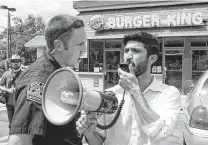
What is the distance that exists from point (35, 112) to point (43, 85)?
15 centimetres

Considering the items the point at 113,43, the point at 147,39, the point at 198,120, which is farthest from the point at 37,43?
the point at 147,39

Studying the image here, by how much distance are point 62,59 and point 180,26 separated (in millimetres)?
12585

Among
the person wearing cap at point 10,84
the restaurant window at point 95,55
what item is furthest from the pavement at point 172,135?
the restaurant window at point 95,55

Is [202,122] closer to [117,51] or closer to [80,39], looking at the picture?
[80,39]

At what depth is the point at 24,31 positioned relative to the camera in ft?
154

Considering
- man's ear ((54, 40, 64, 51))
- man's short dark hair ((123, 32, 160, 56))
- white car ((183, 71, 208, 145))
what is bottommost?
white car ((183, 71, 208, 145))

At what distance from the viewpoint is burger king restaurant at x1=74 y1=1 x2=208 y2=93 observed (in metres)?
13.6

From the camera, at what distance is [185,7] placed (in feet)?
45.1

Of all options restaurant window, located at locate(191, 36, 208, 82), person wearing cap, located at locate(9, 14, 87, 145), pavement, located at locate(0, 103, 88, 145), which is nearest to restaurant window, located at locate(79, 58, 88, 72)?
restaurant window, located at locate(191, 36, 208, 82)

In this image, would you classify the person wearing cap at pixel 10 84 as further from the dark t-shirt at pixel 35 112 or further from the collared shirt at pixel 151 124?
the dark t-shirt at pixel 35 112

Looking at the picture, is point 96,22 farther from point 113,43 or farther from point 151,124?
point 151,124

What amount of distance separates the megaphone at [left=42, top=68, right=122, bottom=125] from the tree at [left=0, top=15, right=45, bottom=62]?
4052cm

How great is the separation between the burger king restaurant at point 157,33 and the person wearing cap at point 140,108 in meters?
10.8

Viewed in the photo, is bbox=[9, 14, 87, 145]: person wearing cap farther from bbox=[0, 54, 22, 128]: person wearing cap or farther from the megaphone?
bbox=[0, 54, 22, 128]: person wearing cap
